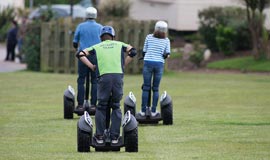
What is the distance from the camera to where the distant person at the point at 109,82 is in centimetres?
1317

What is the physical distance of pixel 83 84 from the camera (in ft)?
61.0

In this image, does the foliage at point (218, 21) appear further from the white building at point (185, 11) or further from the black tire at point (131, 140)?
the black tire at point (131, 140)

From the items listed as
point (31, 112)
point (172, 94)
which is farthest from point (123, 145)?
point (172, 94)

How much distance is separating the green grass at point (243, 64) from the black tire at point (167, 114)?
16.0 m

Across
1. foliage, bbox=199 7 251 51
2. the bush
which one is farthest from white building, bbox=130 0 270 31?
the bush

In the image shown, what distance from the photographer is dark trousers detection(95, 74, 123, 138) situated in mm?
13156

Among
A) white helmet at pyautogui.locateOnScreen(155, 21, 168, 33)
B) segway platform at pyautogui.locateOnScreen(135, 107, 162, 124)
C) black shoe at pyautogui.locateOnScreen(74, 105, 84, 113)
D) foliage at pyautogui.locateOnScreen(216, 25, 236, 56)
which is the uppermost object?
white helmet at pyautogui.locateOnScreen(155, 21, 168, 33)

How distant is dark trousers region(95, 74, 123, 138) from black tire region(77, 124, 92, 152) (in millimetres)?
308

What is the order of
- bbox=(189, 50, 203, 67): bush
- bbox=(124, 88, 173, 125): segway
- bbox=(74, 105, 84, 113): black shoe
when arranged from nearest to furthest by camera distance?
bbox=(124, 88, 173, 125): segway < bbox=(74, 105, 84, 113): black shoe < bbox=(189, 50, 203, 67): bush

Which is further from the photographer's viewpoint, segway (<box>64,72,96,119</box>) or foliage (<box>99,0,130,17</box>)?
foliage (<box>99,0,130,17</box>)

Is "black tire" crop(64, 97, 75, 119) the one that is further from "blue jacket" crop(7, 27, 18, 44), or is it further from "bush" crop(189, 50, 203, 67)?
"blue jacket" crop(7, 27, 18, 44)

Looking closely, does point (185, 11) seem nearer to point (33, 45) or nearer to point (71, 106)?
point (33, 45)

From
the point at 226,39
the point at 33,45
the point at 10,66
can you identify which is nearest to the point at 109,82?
the point at 33,45

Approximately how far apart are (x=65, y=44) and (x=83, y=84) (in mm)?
14437
